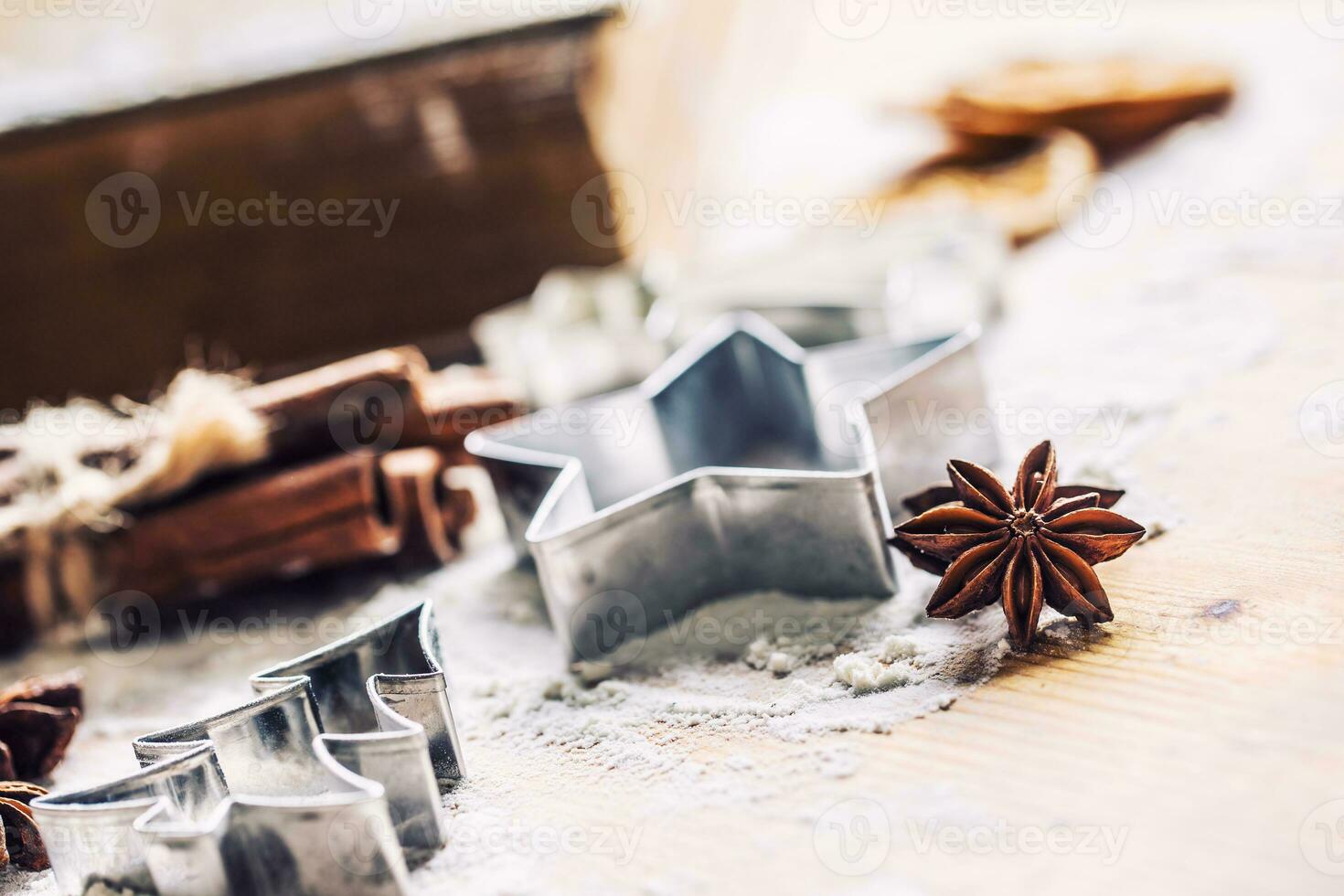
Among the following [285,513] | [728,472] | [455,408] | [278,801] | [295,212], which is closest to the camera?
[278,801]

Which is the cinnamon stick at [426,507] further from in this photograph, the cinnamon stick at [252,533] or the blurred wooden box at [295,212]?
the blurred wooden box at [295,212]

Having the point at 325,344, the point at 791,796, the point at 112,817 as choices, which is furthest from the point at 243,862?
the point at 325,344

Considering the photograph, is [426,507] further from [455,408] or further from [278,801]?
[278,801]

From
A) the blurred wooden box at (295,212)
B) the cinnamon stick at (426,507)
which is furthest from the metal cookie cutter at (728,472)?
the blurred wooden box at (295,212)

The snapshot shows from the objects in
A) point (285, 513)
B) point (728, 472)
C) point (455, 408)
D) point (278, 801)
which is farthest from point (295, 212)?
point (278, 801)

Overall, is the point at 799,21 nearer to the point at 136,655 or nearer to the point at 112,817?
the point at 136,655

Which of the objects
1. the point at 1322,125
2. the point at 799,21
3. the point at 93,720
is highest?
the point at 799,21

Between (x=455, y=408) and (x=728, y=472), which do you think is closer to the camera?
(x=728, y=472)
